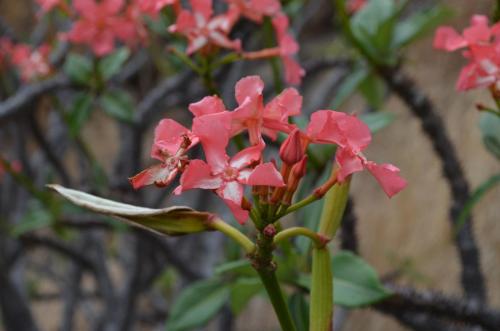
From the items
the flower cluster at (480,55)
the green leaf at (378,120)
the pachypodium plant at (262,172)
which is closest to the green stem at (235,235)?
the pachypodium plant at (262,172)

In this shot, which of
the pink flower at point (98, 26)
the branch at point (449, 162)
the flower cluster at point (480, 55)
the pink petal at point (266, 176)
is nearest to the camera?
the pink petal at point (266, 176)

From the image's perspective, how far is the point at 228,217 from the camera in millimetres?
1471

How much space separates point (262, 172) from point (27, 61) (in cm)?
123

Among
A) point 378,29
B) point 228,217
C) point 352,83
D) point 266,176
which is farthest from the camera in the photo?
point 228,217

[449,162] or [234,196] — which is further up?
[234,196]

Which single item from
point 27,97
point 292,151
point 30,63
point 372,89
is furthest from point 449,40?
point 30,63

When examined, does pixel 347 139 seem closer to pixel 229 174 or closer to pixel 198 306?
pixel 229 174

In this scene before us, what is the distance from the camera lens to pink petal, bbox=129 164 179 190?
0.41m

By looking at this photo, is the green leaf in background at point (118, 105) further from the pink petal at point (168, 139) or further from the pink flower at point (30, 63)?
the pink petal at point (168, 139)

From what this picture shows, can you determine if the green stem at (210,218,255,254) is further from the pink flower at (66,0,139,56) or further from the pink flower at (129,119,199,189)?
the pink flower at (66,0,139,56)

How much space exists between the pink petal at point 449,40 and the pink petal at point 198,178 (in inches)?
11.6

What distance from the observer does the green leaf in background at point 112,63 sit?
1236mm

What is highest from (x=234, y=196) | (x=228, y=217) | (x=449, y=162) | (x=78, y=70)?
(x=78, y=70)

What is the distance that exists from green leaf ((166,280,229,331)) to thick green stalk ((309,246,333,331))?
0.43 metres
